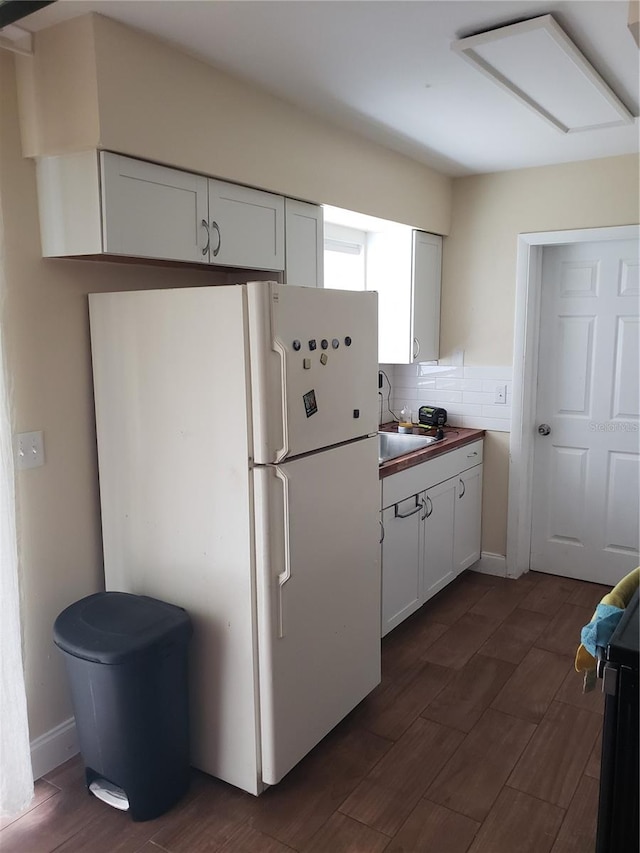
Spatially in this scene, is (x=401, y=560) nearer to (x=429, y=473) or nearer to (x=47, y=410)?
(x=429, y=473)

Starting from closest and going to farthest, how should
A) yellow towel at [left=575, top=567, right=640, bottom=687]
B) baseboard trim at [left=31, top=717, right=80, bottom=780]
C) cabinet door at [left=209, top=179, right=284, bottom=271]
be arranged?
yellow towel at [left=575, top=567, right=640, bottom=687] → baseboard trim at [left=31, top=717, right=80, bottom=780] → cabinet door at [left=209, top=179, right=284, bottom=271]

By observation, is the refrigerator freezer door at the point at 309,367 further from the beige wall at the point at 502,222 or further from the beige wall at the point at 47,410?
the beige wall at the point at 502,222

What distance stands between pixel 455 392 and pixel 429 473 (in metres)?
0.91

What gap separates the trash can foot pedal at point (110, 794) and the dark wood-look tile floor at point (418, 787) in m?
0.05

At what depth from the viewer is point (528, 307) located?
3.86 m

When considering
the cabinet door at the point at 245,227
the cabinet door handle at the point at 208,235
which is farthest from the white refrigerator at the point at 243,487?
the cabinet door at the point at 245,227

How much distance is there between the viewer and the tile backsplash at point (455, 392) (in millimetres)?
4004

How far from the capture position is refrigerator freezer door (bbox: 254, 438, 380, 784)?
6.94ft

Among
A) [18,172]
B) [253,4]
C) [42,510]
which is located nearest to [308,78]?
[253,4]

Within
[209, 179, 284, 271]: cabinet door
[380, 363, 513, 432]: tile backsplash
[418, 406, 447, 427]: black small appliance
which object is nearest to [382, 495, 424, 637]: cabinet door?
[418, 406, 447, 427]: black small appliance

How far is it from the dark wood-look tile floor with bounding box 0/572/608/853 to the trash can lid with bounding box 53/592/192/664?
0.60 m

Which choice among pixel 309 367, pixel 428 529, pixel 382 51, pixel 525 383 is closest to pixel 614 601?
pixel 309 367

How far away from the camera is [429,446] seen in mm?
3490

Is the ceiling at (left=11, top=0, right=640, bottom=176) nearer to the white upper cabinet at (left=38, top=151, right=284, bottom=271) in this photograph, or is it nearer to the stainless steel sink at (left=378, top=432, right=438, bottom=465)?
the white upper cabinet at (left=38, top=151, right=284, bottom=271)
